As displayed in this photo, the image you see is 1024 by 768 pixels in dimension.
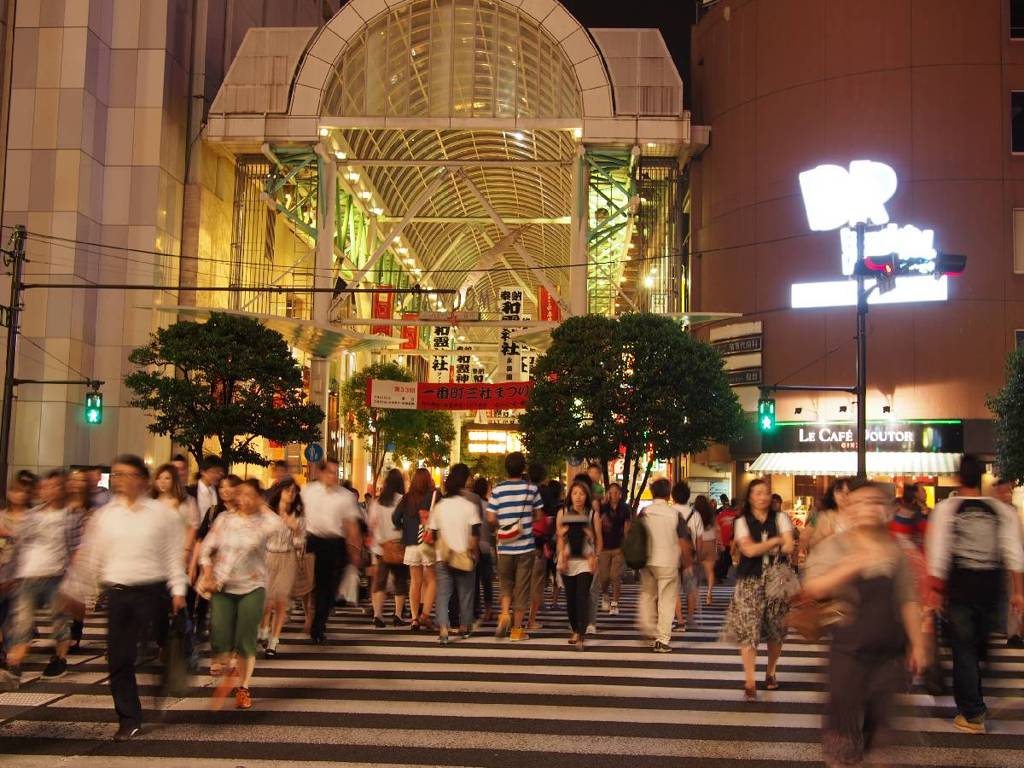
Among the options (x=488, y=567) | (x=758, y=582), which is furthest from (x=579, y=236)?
(x=758, y=582)

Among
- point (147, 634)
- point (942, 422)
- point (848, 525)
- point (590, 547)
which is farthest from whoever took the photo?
point (942, 422)

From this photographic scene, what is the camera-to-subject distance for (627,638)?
508 inches

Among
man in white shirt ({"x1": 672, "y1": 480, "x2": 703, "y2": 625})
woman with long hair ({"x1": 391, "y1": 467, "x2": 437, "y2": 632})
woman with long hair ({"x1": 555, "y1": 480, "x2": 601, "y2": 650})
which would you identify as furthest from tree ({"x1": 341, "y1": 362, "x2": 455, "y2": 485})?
woman with long hair ({"x1": 555, "y1": 480, "x2": 601, "y2": 650})

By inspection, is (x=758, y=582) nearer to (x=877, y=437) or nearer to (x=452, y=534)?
(x=452, y=534)

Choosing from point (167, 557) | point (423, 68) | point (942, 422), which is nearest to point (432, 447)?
point (423, 68)

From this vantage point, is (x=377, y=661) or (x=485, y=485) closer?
(x=377, y=661)

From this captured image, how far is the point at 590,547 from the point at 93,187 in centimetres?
2697

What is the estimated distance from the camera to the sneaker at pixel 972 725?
7.80 metres

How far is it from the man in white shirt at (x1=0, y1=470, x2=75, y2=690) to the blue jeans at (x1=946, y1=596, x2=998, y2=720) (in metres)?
6.54

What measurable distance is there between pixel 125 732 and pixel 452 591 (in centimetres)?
554

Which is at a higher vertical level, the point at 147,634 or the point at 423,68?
the point at 423,68

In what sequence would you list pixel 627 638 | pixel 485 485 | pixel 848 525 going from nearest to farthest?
pixel 848 525 < pixel 627 638 < pixel 485 485

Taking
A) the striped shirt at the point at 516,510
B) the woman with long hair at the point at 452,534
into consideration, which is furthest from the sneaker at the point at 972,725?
the woman with long hair at the point at 452,534

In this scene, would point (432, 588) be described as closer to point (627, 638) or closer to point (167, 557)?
point (627, 638)
